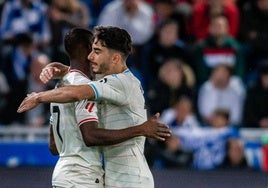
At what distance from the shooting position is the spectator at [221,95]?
36.9 ft

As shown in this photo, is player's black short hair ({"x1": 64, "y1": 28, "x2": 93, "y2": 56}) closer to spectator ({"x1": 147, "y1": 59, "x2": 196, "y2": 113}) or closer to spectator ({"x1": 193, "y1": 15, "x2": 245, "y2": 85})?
spectator ({"x1": 147, "y1": 59, "x2": 196, "y2": 113})

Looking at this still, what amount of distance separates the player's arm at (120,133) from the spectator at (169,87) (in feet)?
17.7

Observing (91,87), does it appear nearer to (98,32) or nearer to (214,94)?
(98,32)

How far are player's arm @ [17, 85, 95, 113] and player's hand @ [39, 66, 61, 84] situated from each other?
1.31 ft

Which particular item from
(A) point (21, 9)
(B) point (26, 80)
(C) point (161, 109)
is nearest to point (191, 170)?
(C) point (161, 109)

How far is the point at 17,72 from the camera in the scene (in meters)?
11.9

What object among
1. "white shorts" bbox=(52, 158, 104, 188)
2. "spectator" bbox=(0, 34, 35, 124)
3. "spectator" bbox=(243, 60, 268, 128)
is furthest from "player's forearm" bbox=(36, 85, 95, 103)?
"spectator" bbox=(0, 34, 35, 124)

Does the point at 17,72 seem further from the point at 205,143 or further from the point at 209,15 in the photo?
the point at 205,143

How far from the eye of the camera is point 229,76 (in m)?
11.3

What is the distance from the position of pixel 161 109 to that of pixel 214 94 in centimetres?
73

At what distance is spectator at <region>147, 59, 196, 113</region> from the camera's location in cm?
1107

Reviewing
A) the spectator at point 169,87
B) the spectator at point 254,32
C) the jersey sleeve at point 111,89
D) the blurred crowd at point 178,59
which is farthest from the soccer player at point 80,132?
the spectator at point 254,32

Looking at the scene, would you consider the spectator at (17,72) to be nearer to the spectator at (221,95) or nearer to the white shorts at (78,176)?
the spectator at (221,95)

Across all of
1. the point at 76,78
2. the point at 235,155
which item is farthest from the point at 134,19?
the point at 76,78
